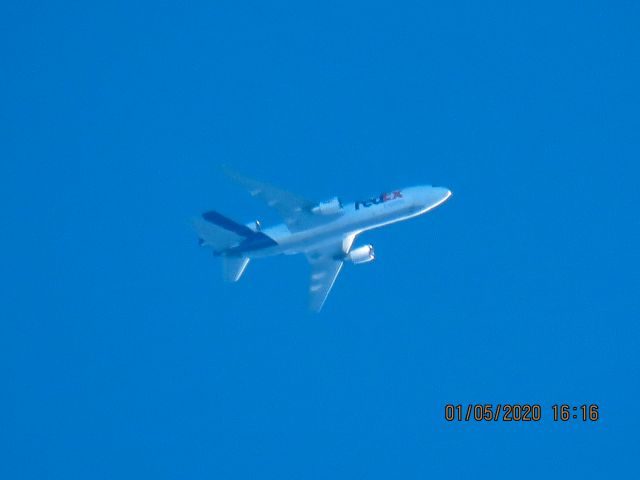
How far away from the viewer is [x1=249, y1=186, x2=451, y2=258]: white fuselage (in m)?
74.2

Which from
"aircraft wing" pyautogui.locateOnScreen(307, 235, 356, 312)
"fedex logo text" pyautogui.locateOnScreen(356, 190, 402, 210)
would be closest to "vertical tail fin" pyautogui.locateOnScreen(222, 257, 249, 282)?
"aircraft wing" pyautogui.locateOnScreen(307, 235, 356, 312)

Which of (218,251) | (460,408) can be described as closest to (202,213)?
(218,251)

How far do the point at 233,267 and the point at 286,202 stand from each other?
8.50m

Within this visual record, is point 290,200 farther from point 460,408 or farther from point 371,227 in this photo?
point 460,408

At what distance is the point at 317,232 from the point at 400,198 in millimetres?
7280

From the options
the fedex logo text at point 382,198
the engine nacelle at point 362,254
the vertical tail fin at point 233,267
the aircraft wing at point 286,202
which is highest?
the engine nacelle at point 362,254

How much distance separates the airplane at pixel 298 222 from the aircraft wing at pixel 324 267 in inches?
58.1

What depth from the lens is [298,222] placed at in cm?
7506

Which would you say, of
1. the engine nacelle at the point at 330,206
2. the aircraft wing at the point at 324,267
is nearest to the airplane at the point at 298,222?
the engine nacelle at the point at 330,206

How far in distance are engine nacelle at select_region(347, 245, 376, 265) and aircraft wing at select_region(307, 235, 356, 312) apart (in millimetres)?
618

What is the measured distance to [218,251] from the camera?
7781 cm

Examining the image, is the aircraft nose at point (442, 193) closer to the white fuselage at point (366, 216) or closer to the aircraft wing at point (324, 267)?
the white fuselage at point (366, 216)

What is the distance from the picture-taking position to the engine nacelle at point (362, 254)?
265 ft

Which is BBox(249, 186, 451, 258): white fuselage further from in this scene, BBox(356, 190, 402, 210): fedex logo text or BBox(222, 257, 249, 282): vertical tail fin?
BBox(222, 257, 249, 282): vertical tail fin
